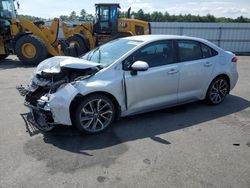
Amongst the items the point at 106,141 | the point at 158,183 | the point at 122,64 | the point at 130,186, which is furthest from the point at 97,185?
the point at 122,64

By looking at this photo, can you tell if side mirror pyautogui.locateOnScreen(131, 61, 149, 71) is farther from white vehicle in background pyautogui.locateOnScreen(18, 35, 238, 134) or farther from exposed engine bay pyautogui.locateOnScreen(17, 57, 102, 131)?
exposed engine bay pyautogui.locateOnScreen(17, 57, 102, 131)

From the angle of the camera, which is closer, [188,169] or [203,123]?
[188,169]

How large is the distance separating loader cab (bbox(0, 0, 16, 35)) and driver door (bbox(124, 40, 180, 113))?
31.8 ft

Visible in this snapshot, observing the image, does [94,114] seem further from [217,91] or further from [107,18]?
[107,18]

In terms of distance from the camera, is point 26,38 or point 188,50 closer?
point 188,50

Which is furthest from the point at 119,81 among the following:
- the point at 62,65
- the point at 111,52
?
the point at 62,65

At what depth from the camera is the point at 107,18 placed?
557 inches

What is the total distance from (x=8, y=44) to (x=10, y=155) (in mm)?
9948

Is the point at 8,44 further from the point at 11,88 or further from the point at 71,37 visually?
the point at 11,88

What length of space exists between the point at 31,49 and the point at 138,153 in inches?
377

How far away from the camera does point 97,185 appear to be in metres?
3.21

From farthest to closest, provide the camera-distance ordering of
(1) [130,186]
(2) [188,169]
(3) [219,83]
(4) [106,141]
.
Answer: (3) [219,83]
(4) [106,141]
(2) [188,169]
(1) [130,186]

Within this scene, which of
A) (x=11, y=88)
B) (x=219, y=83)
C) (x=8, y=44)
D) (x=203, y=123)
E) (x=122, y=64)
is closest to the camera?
(x=122, y=64)

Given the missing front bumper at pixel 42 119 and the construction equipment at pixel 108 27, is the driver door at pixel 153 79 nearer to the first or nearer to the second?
the missing front bumper at pixel 42 119
